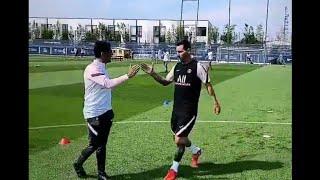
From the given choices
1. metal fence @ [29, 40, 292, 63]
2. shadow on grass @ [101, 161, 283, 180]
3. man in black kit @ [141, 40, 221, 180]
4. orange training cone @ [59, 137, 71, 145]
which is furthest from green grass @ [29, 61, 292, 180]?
metal fence @ [29, 40, 292, 63]

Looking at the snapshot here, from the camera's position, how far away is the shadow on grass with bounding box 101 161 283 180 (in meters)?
7.00

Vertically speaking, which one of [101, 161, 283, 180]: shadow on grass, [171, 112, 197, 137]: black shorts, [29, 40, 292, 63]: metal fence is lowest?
[101, 161, 283, 180]: shadow on grass

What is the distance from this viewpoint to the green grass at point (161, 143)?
23.9 ft

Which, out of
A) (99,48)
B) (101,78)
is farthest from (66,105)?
(101,78)

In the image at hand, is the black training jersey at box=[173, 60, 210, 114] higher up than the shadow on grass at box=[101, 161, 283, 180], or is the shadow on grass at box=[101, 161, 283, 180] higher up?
the black training jersey at box=[173, 60, 210, 114]

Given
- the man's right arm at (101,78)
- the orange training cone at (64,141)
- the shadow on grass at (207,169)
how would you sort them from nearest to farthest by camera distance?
the man's right arm at (101,78), the shadow on grass at (207,169), the orange training cone at (64,141)

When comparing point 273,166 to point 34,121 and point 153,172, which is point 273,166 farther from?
point 34,121

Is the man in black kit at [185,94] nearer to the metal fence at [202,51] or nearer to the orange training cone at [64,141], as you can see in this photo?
the orange training cone at [64,141]

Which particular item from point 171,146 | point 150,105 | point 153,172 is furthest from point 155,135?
point 150,105

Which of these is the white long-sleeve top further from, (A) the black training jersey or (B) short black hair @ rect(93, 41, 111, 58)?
(A) the black training jersey

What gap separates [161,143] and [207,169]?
209cm

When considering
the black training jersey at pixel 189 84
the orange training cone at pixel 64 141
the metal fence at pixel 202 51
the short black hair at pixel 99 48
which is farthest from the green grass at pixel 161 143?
the metal fence at pixel 202 51

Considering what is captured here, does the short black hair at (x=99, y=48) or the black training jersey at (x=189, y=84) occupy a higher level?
the short black hair at (x=99, y=48)

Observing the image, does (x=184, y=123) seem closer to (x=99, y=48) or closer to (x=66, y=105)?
(x=99, y=48)
